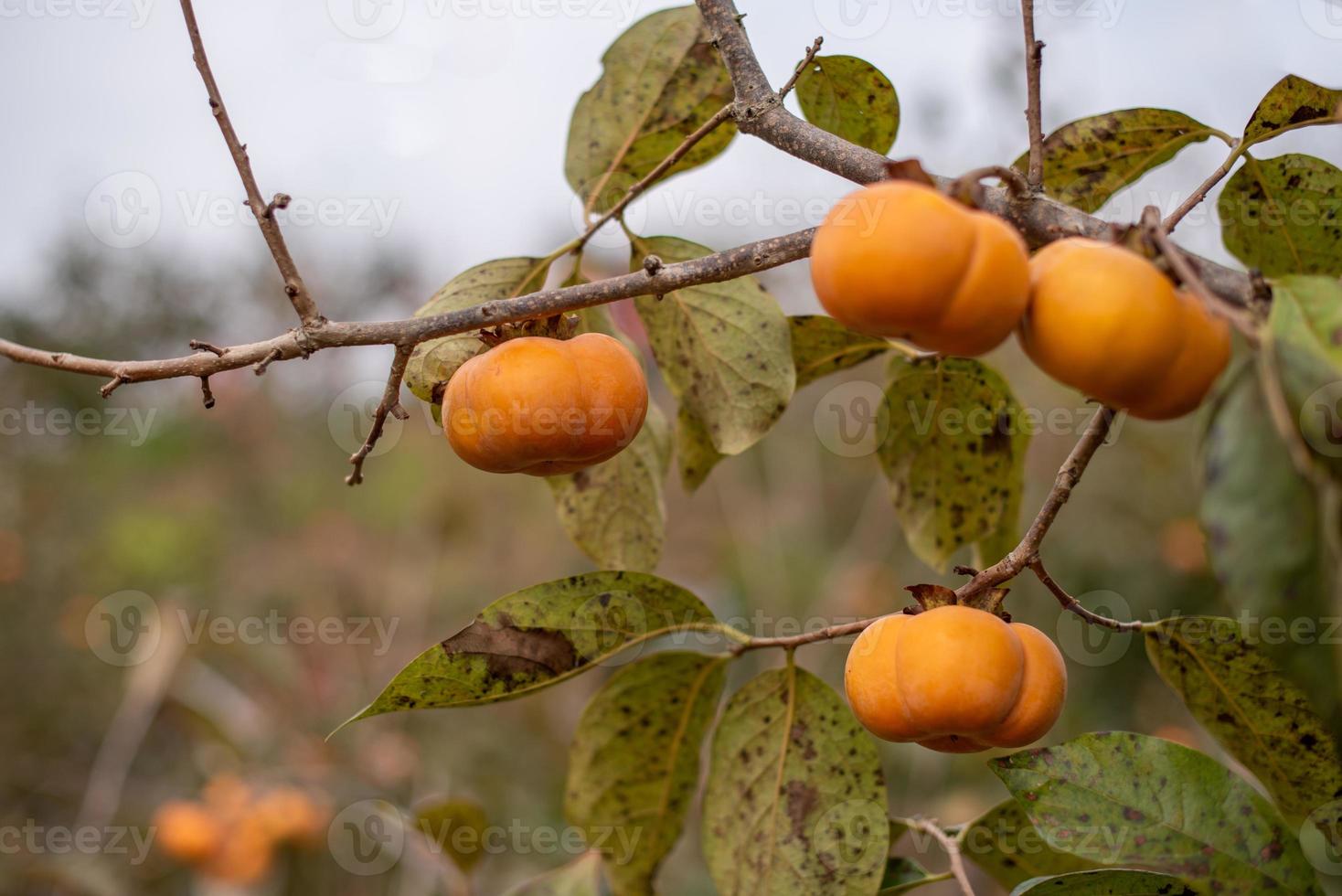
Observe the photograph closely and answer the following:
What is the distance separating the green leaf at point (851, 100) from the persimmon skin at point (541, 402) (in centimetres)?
34

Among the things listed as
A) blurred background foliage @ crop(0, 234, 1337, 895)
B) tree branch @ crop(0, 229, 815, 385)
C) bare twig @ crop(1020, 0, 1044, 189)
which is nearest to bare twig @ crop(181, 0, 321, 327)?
tree branch @ crop(0, 229, 815, 385)

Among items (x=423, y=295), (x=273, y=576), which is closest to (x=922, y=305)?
(x=273, y=576)

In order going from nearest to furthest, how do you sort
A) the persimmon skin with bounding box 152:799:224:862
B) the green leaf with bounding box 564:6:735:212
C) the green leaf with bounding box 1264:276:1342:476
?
the green leaf with bounding box 1264:276:1342:476 → the green leaf with bounding box 564:6:735:212 → the persimmon skin with bounding box 152:799:224:862

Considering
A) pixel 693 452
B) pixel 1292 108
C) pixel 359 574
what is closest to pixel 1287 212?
pixel 1292 108

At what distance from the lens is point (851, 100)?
852mm

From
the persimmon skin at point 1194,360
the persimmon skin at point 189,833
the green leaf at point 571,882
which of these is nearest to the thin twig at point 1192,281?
the persimmon skin at point 1194,360

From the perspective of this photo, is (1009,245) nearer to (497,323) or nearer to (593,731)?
(497,323)

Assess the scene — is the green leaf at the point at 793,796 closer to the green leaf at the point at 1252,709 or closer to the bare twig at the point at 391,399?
the green leaf at the point at 1252,709

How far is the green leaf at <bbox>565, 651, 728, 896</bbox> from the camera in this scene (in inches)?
34.3

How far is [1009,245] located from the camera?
17.8 inches

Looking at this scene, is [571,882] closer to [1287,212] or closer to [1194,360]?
[1194,360]

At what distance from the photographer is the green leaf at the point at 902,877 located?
822 millimetres

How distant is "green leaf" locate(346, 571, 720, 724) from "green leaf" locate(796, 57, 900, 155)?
443 millimetres

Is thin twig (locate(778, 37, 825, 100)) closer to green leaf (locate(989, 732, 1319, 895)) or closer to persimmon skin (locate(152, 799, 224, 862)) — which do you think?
green leaf (locate(989, 732, 1319, 895))
